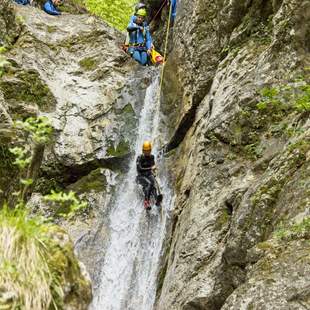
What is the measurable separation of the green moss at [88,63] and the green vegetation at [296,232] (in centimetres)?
1218

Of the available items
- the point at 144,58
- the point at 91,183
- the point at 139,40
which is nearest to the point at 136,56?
the point at 144,58

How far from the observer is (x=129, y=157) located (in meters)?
15.7

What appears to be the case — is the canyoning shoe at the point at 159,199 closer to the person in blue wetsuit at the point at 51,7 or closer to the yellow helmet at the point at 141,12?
the yellow helmet at the point at 141,12

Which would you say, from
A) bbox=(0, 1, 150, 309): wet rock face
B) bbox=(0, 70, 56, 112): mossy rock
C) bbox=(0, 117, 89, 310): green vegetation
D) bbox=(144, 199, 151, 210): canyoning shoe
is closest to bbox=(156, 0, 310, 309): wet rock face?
bbox=(144, 199, 151, 210): canyoning shoe

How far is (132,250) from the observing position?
44.4 feet

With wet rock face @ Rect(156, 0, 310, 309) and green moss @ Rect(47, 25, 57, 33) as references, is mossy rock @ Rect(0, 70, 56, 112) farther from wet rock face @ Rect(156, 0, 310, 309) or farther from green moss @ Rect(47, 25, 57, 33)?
wet rock face @ Rect(156, 0, 310, 309)

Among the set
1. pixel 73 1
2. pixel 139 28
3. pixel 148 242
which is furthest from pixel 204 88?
pixel 73 1

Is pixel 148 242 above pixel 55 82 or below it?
below

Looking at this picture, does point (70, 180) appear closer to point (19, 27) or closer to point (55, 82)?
point (55, 82)

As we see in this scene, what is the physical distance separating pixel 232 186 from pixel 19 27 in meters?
11.1

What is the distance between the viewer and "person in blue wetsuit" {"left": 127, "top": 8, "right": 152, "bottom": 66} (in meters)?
18.5

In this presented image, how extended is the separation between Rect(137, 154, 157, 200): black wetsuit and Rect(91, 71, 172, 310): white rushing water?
0.45m

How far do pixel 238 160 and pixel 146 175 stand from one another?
4.05 m

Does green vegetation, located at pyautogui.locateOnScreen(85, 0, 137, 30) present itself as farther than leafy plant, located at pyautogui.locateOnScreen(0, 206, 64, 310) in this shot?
Yes
